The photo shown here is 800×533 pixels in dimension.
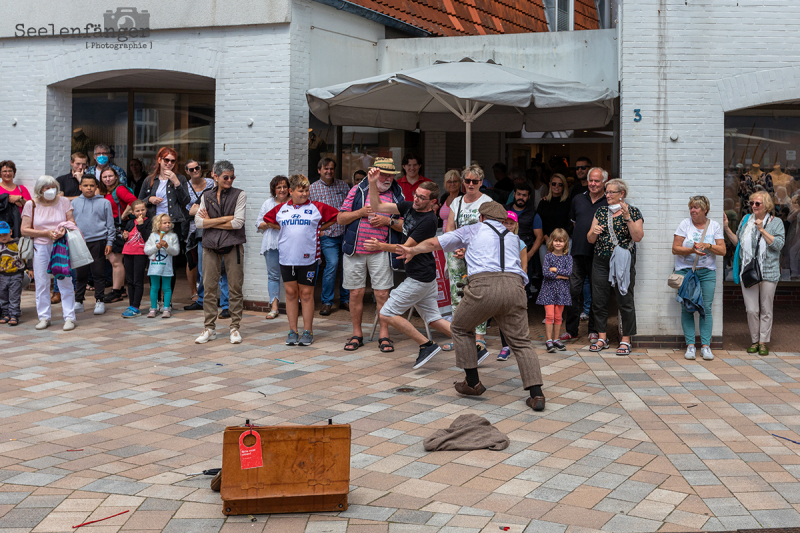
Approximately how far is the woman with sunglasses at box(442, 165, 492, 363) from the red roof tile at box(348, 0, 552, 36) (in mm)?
4902

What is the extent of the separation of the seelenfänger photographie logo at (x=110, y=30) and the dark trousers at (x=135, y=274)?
3157 millimetres

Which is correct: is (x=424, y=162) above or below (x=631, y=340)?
above

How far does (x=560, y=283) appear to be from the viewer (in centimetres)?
892

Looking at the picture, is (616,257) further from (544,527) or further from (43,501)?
(43,501)

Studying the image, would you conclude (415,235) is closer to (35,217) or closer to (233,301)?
(233,301)

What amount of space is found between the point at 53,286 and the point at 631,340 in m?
8.13

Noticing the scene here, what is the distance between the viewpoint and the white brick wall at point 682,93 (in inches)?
350

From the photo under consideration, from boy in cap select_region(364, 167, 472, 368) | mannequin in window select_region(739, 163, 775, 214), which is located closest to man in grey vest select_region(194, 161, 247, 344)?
boy in cap select_region(364, 167, 472, 368)

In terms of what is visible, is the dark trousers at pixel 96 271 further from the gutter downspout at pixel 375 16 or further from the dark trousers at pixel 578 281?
the dark trousers at pixel 578 281

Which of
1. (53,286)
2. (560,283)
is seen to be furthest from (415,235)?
(53,286)

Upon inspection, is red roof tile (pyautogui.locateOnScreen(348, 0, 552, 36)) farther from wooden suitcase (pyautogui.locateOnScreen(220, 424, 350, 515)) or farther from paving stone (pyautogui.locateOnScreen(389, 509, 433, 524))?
paving stone (pyautogui.locateOnScreen(389, 509, 433, 524))

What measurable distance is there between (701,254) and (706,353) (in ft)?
3.42

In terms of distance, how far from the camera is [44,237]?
9758 millimetres

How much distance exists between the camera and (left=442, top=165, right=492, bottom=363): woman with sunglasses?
8000 millimetres
